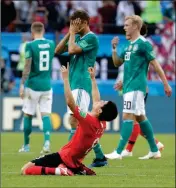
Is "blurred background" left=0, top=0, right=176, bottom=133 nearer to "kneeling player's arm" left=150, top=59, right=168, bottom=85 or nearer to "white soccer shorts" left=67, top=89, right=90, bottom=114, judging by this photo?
"kneeling player's arm" left=150, top=59, right=168, bottom=85

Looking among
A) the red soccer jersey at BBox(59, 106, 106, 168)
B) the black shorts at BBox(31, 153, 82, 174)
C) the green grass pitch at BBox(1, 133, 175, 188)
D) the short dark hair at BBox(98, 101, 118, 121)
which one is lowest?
the green grass pitch at BBox(1, 133, 175, 188)

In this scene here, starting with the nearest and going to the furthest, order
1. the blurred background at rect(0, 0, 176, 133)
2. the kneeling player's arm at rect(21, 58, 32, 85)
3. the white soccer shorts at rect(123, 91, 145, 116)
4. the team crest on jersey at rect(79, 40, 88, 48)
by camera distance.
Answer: the team crest on jersey at rect(79, 40, 88, 48)
the white soccer shorts at rect(123, 91, 145, 116)
the kneeling player's arm at rect(21, 58, 32, 85)
the blurred background at rect(0, 0, 176, 133)

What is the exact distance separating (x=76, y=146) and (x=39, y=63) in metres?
5.25

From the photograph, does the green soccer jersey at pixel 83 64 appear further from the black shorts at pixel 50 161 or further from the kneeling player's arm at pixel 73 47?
the black shorts at pixel 50 161

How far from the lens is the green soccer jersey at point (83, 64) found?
12.5 m

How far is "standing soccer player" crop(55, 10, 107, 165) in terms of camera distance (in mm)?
12359

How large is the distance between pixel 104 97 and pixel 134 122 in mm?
6880

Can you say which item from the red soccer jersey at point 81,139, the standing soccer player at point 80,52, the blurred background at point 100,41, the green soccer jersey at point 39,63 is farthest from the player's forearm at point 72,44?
the blurred background at point 100,41

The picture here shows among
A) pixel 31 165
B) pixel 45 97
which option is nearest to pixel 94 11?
pixel 45 97

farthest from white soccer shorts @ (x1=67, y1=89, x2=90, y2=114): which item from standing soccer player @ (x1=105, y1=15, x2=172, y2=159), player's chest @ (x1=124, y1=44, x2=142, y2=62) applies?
player's chest @ (x1=124, y1=44, x2=142, y2=62)

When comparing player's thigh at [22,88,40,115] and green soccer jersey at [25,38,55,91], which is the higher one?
green soccer jersey at [25,38,55,91]

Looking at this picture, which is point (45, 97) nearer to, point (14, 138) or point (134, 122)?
point (134, 122)

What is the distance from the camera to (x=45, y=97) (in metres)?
15.6

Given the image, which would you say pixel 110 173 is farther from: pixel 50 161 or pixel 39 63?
pixel 39 63
